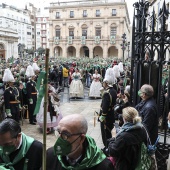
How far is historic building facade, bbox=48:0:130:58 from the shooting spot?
170ft

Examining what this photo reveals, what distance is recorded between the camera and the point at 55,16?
5559cm

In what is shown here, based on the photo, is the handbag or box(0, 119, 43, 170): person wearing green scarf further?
the handbag

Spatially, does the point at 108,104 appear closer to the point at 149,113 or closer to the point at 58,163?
the point at 149,113

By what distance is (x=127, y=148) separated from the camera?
299 centimetres

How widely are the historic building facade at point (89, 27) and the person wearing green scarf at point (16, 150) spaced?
5030 cm

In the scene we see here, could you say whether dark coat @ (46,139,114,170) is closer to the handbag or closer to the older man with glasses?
the handbag

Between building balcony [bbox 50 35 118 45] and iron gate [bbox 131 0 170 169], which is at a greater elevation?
building balcony [bbox 50 35 118 45]

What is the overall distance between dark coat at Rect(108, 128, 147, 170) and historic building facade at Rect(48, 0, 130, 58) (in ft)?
163

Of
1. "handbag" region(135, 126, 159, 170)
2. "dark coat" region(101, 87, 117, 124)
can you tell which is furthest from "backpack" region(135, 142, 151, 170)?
"dark coat" region(101, 87, 117, 124)

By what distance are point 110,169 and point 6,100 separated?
5.39m

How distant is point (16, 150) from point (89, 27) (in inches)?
2095

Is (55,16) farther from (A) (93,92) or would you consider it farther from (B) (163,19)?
(B) (163,19)

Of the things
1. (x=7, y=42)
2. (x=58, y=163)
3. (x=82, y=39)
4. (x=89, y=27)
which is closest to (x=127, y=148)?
(x=58, y=163)

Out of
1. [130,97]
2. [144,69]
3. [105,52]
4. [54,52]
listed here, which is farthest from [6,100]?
[54,52]
